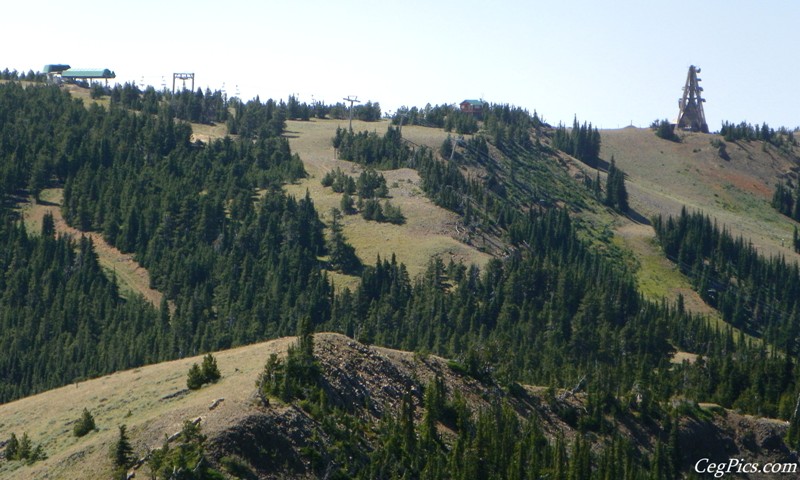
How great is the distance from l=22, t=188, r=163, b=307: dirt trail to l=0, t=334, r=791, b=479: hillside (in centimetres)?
7944

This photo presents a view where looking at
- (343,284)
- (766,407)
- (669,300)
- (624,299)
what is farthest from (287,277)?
(766,407)

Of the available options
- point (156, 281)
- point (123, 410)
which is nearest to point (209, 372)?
point (123, 410)

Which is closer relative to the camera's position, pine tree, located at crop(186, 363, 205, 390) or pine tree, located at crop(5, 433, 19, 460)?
pine tree, located at crop(5, 433, 19, 460)

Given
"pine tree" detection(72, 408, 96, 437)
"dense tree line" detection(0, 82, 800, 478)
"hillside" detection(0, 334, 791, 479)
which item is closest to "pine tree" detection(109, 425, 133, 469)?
"hillside" detection(0, 334, 791, 479)

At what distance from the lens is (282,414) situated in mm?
71438

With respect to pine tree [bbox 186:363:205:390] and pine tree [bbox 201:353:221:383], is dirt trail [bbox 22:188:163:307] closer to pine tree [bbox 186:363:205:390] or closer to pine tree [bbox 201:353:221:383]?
pine tree [bbox 201:353:221:383]

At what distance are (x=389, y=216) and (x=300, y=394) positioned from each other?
388 ft

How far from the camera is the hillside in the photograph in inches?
2665

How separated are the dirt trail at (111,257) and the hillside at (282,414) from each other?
7944cm

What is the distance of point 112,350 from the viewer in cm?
13625

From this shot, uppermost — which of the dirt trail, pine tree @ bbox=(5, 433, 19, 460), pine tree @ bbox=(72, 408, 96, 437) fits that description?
pine tree @ bbox=(72, 408, 96, 437)

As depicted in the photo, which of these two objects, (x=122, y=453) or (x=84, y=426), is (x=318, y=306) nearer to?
(x=84, y=426)

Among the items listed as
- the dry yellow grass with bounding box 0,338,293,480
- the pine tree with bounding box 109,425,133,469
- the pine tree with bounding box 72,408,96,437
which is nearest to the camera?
the pine tree with bounding box 109,425,133,469

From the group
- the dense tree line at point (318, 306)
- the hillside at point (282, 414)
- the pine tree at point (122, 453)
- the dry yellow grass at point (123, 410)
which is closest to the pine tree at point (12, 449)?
the dry yellow grass at point (123, 410)
